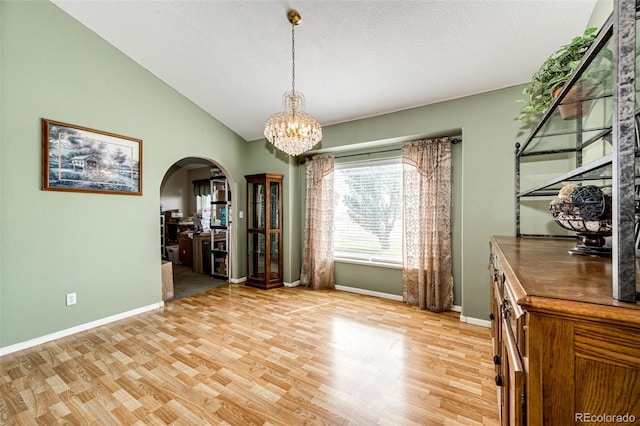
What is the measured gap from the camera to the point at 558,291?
2.17ft

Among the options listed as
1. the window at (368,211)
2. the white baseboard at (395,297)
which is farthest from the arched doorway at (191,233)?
the white baseboard at (395,297)

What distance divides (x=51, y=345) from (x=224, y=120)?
3.53 meters

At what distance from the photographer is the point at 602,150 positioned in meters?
1.62

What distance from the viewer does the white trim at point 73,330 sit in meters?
2.36

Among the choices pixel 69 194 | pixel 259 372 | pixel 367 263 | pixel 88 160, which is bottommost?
pixel 259 372

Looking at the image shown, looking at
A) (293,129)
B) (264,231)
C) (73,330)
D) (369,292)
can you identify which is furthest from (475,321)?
(73,330)

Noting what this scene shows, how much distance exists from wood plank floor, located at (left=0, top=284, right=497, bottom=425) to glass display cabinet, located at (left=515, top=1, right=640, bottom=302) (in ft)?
4.30

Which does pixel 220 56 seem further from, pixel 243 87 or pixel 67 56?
pixel 67 56

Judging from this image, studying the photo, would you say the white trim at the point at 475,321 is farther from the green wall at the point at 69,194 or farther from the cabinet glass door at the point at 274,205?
the green wall at the point at 69,194

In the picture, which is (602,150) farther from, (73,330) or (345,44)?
(73,330)

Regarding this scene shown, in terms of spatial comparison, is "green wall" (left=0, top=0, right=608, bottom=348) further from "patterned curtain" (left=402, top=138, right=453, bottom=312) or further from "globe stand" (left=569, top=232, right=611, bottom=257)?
"globe stand" (left=569, top=232, right=611, bottom=257)

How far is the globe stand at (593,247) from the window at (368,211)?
256 cm

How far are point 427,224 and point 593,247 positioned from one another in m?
2.21

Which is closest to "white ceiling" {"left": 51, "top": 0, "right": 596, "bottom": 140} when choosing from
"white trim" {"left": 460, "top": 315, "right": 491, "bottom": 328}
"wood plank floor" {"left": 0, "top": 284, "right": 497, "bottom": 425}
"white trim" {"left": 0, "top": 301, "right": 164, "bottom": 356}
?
"white trim" {"left": 460, "top": 315, "right": 491, "bottom": 328}
